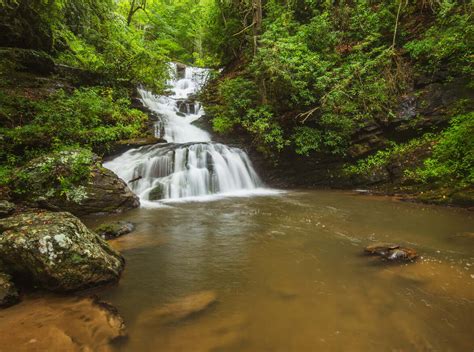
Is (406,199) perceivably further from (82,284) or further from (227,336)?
(82,284)

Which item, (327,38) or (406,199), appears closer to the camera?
(406,199)

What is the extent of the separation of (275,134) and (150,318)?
28.1 feet

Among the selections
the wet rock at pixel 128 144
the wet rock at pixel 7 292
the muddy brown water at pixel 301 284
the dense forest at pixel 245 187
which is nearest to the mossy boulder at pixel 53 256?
the dense forest at pixel 245 187

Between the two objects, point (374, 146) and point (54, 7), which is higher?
point (54, 7)

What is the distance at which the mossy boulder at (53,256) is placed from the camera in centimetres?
299

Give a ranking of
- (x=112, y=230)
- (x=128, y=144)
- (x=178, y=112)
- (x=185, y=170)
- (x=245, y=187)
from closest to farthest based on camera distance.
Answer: (x=112, y=230) → (x=185, y=170) → (x=245, y=187) → (x=128, y=144) → (x=178, y=112)

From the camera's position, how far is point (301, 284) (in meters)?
3.22

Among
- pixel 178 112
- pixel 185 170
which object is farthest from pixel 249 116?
pixel 178 112

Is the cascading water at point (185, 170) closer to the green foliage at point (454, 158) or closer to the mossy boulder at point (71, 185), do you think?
the mossy boulder at point (71, 185)

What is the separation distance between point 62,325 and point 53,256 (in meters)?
0.78

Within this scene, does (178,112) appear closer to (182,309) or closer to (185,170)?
(185,170)

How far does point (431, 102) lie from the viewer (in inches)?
349

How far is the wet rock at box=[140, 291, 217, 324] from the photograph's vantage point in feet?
8.59

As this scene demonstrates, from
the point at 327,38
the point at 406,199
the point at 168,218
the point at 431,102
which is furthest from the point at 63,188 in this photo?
the point at 431,102
